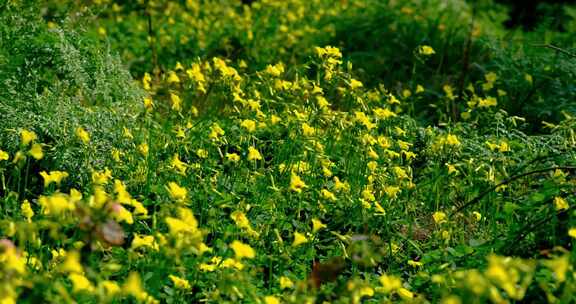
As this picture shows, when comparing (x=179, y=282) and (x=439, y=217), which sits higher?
Result: (x=179, y=282)

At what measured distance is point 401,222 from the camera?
3193mm

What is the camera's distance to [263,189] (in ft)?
10.5

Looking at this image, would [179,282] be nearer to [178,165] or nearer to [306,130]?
[178,165]

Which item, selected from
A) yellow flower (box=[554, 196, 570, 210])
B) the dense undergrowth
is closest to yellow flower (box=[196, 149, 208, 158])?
the dense undergrowth

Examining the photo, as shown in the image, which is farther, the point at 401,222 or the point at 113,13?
the point at 113,13

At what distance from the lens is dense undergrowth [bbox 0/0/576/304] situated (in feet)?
7.30

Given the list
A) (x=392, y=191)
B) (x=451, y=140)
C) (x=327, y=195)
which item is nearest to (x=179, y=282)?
(x=327, y=195)

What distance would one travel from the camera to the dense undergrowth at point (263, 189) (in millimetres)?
2227

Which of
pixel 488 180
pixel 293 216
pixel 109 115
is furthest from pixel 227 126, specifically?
pixel 488 180

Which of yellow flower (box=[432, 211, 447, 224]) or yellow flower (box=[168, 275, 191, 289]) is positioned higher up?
yellow flower (box=[168, 275, 191, 289])

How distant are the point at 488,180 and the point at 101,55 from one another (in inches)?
74.0

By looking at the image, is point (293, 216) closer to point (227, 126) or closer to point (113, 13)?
point (227, 126)

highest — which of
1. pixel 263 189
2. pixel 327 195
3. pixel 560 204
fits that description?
pixel 560 204

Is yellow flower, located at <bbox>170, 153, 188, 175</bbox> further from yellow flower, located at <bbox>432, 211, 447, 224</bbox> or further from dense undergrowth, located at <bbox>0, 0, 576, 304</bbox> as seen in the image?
yellow flower, located at <bbox>432, 211, 447, 224</bbox>
